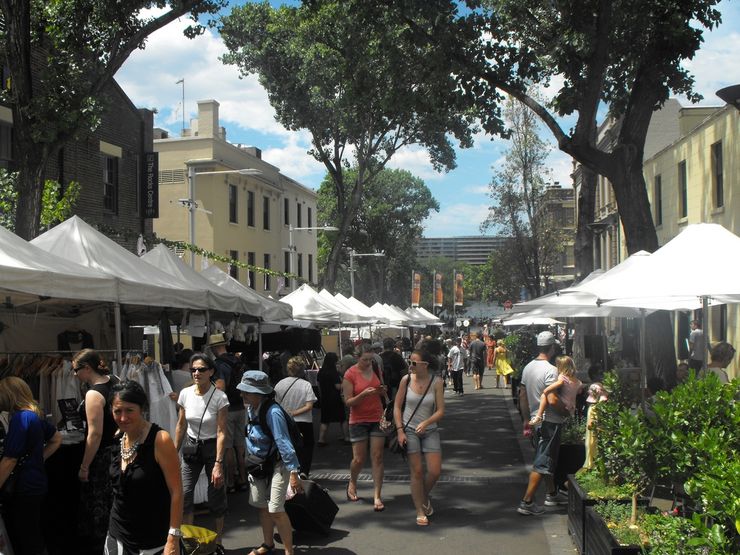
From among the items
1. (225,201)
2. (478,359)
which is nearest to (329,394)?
(478,359)

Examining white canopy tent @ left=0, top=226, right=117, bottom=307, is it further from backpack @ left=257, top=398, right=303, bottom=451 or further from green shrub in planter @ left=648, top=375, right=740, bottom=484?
green shrub in planter @ left=648, top=375, right=740, bottom=484

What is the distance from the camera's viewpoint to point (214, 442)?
724cm

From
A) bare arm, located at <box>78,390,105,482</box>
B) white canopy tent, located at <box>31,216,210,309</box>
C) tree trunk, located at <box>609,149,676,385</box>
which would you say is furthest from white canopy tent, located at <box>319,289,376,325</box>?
bare arm, located at <box>78,390,105,482</box>

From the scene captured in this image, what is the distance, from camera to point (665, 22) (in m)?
12.0

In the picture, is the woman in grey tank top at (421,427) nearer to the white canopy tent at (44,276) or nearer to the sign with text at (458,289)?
the white canopy tent at (44,276)

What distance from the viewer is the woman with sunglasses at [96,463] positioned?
623 cm

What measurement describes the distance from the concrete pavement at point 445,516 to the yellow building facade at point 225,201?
20134 mm

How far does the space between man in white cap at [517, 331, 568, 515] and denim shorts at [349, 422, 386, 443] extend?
1.67m

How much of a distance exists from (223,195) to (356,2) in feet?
72.1

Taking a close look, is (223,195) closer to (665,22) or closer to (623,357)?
(623,357)

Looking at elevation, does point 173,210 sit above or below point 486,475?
above

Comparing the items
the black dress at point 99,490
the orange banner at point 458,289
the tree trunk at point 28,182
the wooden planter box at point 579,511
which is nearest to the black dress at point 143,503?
the black dress at point 99,490

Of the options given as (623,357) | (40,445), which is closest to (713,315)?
(623,357)

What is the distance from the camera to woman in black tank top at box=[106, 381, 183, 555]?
444 cm
